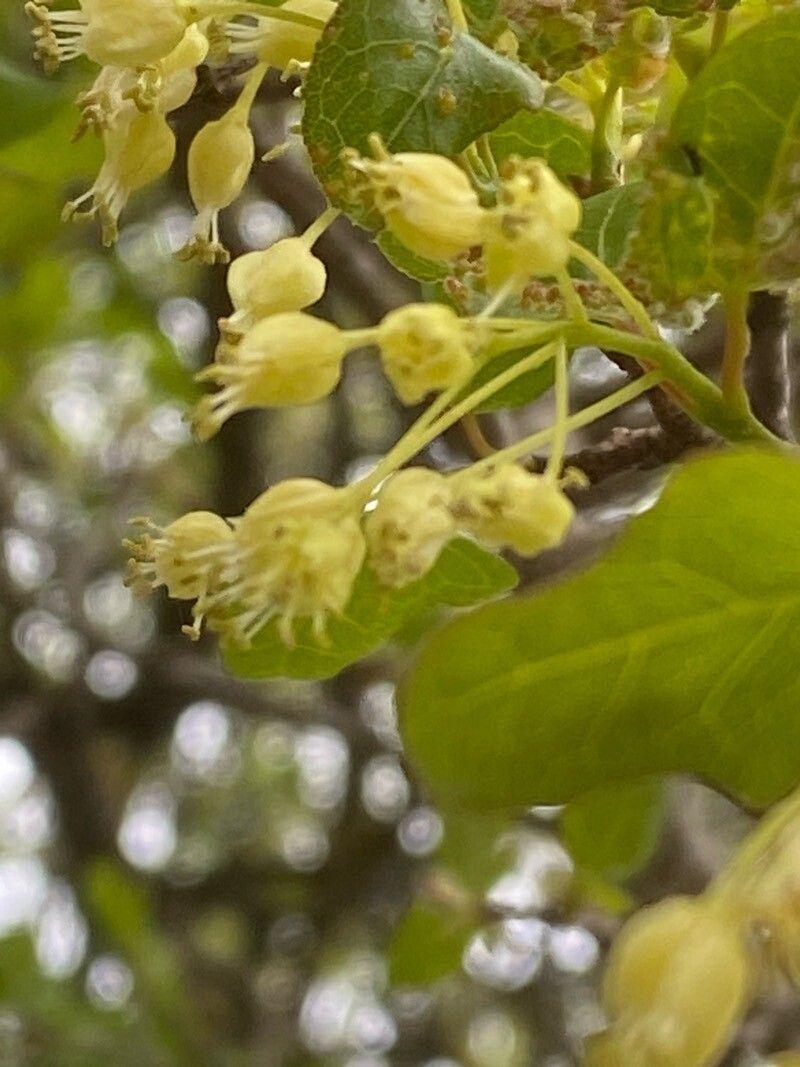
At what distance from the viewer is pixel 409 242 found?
21.5 inches

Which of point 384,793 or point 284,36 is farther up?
point 284,36

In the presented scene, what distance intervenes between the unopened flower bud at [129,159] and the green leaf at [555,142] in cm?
16

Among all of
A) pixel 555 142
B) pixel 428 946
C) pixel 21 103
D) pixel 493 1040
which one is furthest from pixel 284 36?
pixel 493 1040

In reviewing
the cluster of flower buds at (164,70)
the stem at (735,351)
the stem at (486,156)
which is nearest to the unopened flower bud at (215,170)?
the cluster of flower buds at (164,70)

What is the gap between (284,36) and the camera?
661 millimetres

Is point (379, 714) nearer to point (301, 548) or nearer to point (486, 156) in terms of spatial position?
point (486, 156)

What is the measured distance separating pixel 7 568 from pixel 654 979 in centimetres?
204

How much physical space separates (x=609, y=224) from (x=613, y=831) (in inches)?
29.6

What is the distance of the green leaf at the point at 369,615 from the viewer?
67cm

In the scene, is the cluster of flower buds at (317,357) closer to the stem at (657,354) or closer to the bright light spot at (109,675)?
the stem at (657,354)

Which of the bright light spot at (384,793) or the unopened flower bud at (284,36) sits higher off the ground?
the unopened flower bud at (284,36)

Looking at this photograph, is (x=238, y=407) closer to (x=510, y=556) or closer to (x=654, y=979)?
(x=654, y=979)

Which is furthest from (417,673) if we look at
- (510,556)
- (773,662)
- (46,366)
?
(46,366)

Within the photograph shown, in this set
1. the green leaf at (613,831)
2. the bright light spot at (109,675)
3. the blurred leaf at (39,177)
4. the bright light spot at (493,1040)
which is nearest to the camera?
the blurred leaf at (39,177)
